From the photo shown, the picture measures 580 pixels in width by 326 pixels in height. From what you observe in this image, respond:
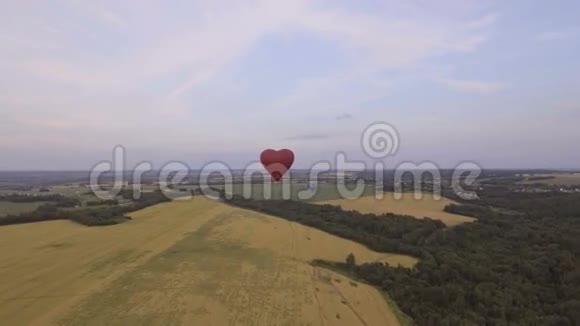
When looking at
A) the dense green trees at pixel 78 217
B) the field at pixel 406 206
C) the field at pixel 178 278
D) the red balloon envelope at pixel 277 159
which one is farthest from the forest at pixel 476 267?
the dense green trees at pixel 78 217

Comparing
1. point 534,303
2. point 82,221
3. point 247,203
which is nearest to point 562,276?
point 534,303

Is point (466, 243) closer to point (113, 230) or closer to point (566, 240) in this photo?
point (566, 240)

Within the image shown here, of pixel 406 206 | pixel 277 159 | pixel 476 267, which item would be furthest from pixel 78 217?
pixel 406 206

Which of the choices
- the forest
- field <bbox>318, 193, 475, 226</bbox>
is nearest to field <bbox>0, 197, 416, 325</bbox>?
the forest

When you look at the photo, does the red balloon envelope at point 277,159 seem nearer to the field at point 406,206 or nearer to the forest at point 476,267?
the forest at point 476,267

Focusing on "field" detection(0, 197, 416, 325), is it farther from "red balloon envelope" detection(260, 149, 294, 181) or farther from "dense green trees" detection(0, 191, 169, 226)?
"red balloon envelope" detection(260, 149, 294, 181)

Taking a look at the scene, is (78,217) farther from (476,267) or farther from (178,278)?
(476,267)

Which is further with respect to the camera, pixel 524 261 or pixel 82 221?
pixel 82 221

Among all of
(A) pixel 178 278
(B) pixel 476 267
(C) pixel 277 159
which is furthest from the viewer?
(C) pixel 277 159
